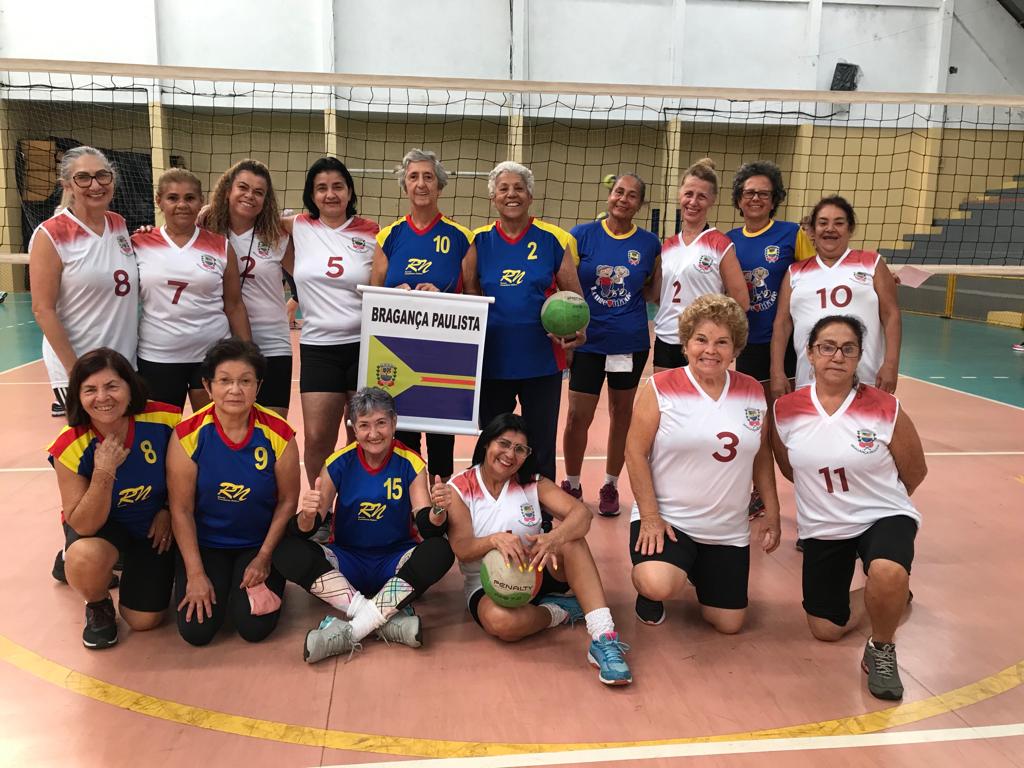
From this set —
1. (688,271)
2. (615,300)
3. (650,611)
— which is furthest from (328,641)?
(688,271)

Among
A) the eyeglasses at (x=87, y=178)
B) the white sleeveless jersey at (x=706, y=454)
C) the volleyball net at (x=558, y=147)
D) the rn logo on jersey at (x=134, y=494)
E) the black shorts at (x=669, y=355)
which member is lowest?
the rn logo on jersey at (x=134, y=494)

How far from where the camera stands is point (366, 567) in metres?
3.49

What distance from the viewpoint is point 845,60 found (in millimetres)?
16188

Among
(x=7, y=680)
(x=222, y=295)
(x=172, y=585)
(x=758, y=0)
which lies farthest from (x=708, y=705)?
(x=758, y=0)

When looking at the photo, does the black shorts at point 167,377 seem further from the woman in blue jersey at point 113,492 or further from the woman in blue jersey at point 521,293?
the woman in blue jersey at point 521,293

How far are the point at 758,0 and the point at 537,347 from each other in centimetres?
1489

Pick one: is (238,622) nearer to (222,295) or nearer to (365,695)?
(365,695)

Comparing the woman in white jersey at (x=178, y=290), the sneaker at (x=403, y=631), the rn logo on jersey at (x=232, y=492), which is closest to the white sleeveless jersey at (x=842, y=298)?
the sneaker at (x=403, y=631)

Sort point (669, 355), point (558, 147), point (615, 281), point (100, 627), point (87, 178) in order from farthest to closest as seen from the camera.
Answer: point (558, 147), point (669, 355), point (615, 281), point (87, 178), point (100, 627)

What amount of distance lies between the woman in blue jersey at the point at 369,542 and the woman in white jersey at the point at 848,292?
2.04 meters

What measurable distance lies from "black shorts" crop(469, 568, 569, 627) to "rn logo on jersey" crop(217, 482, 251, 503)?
3.34ft

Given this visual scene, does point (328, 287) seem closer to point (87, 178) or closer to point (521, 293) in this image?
point (521, 293)

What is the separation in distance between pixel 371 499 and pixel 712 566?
1.46m

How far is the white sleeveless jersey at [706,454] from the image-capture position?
3369mm
